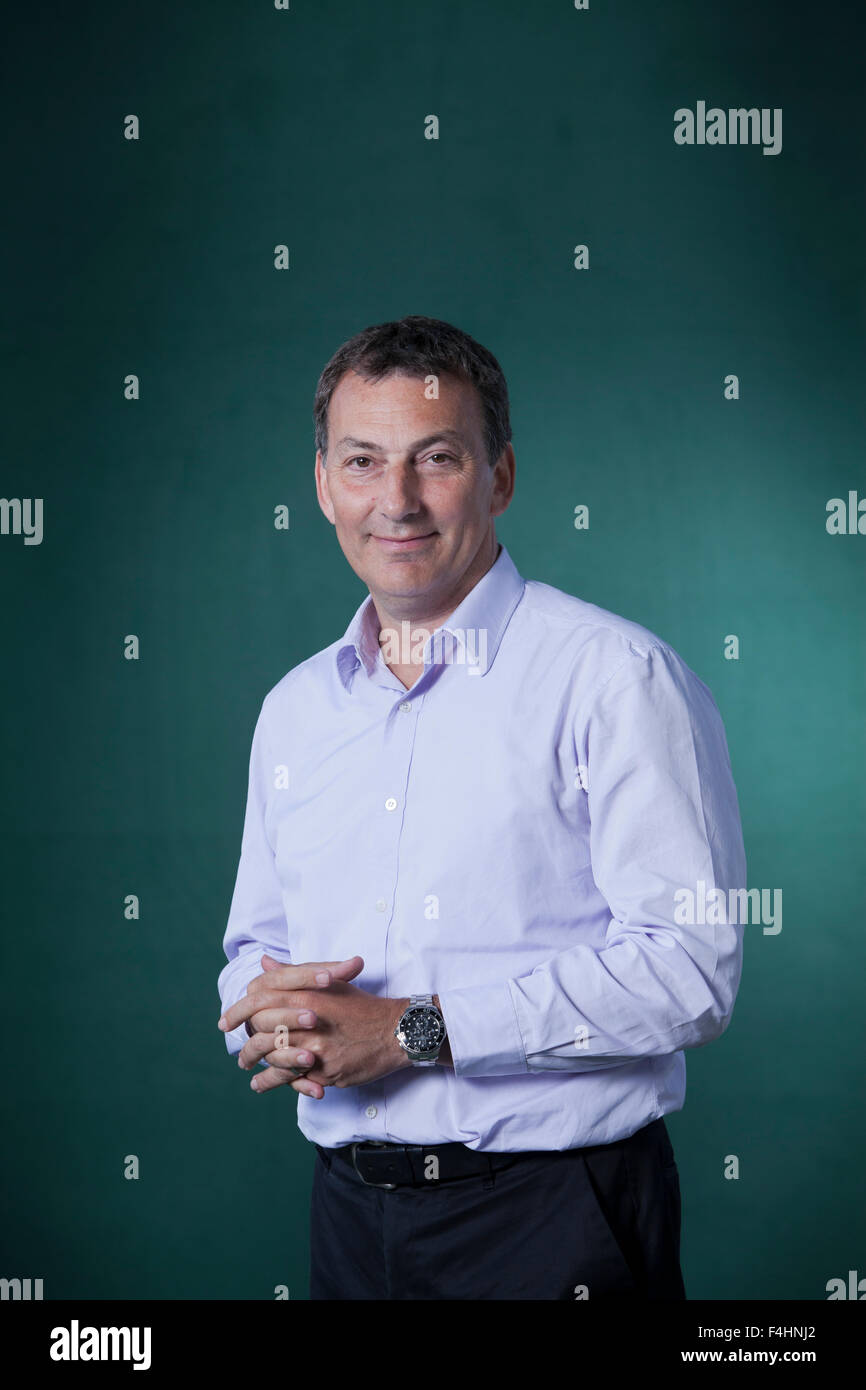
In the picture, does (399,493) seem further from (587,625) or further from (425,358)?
(587,625)

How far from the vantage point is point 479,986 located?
1568mm

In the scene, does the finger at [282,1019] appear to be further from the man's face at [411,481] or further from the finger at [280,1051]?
the man's face at [411,481]

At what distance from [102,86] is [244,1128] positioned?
7.71 feet

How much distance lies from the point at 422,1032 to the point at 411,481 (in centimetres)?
71

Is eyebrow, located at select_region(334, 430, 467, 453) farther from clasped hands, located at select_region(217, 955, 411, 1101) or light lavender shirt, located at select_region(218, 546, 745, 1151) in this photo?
clasped hands, located at select_region(217, 955, 411, 1101)

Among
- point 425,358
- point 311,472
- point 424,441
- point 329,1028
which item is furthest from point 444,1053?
point 311,472

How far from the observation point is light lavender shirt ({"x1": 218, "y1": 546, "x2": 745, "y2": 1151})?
5.05ft

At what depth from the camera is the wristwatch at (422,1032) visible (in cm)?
155

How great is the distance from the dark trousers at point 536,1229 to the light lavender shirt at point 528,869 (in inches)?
2.1

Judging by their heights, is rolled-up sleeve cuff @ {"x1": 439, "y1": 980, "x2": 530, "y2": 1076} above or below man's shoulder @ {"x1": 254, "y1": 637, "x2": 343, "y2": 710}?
below

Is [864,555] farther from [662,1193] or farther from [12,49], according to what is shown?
[12,49]

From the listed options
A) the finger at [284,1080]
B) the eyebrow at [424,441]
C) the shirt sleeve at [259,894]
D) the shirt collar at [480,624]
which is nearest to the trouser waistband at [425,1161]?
the finger at [284,1080]

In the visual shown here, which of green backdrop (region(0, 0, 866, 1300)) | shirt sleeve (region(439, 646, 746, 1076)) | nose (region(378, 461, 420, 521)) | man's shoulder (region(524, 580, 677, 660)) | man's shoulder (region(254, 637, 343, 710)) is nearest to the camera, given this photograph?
shirt sleeve (region(439, 646, 746, 1076))

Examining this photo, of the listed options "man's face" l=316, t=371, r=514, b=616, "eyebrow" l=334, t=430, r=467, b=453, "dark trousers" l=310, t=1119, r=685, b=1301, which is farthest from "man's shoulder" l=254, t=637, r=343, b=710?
"dark trousers" l=310, t=1119, r=685, b=1301
